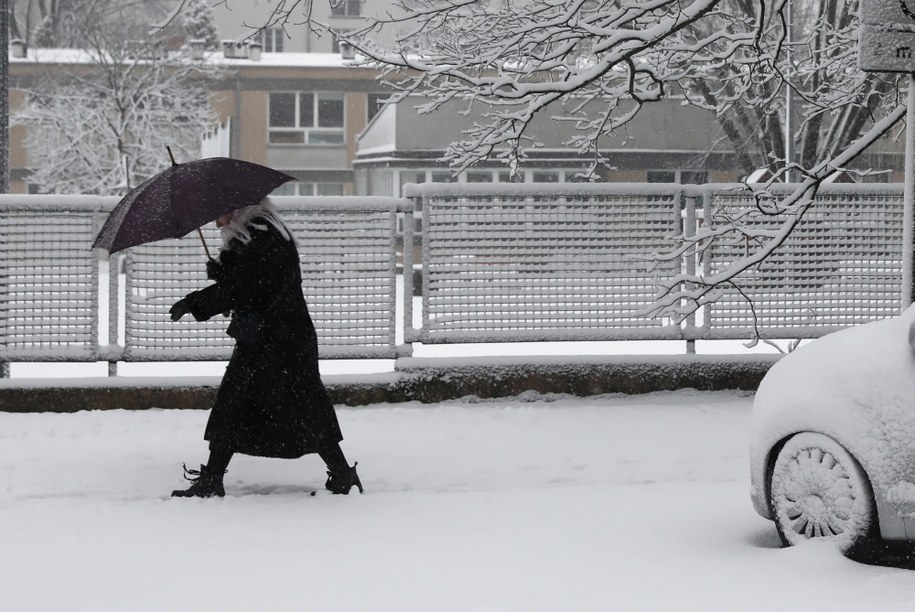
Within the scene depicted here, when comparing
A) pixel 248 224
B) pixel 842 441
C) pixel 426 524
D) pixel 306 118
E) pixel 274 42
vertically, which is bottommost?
pixel 426 524

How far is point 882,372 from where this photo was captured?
5.30 metres

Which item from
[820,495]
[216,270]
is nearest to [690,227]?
[216,270]

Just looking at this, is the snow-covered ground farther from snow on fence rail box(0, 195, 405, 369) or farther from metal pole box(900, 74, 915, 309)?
metal pole box(900, 74, 915, 309)

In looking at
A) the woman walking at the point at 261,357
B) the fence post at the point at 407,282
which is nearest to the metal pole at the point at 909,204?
the woman walking at the point at 261,357

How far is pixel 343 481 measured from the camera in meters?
7.10

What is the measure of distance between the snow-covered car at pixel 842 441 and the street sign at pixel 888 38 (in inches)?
66.7

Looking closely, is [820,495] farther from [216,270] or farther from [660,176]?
[660,176]

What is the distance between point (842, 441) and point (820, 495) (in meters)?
0.27

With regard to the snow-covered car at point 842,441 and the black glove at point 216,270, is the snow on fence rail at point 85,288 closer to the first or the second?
the black glove at point 216,270

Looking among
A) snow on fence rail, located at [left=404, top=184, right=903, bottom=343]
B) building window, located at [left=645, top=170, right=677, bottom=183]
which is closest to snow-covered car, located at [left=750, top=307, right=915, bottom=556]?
snow on fence rail, located at [left=404, top=184, right=903, bottom=343]

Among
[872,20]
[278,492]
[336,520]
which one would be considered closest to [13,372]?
[278,492]

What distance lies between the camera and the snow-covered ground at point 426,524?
511cm

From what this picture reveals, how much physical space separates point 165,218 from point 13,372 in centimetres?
726

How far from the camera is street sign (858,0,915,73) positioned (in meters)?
6.68
